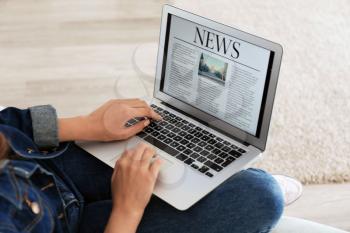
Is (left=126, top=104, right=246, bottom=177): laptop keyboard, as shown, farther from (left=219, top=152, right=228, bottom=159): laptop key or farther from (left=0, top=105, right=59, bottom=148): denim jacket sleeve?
(left=0, top=105, right=59, bottom=148): denim jacket sleeve

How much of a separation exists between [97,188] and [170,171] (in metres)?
0.18

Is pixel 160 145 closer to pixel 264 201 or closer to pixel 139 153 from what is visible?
pixel 139 153

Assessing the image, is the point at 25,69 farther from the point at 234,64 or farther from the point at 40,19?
the point at 234,64

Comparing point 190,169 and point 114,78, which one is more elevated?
point 190,169

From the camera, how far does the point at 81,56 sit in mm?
2258

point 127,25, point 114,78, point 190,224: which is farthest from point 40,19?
point 190,224

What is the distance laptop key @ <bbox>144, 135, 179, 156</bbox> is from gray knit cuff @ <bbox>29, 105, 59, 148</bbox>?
0.20 m

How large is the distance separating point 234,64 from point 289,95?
38.0 inches

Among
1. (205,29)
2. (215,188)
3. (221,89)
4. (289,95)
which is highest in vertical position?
(205,29)

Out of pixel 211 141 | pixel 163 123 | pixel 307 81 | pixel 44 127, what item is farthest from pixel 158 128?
pixel 307 81

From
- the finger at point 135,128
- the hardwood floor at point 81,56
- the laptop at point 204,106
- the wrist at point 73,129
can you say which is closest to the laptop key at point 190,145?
the laptop at point 204,106

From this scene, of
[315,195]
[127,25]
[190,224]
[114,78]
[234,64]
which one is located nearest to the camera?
[190,224]

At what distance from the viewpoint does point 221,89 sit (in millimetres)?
1136

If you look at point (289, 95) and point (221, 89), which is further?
point (289, 95)
